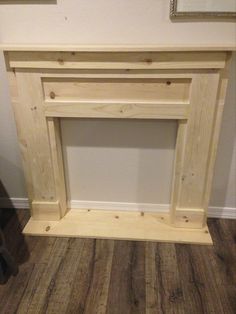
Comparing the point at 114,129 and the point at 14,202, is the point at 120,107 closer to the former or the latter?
the point at 114,129

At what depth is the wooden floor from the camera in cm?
137

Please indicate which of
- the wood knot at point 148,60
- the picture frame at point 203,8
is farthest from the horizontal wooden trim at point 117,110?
the picture frame at point 203,8

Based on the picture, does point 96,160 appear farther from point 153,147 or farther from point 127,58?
point 127,58

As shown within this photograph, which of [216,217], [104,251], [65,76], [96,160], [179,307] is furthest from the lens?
[216,217]

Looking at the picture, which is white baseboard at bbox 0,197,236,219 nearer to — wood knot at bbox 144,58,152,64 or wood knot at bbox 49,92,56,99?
wood knot at bbox 49,92,56,99

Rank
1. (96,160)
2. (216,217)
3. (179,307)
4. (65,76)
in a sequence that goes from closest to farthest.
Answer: (179,307)
(65,76)
(96,160)
(216,217)

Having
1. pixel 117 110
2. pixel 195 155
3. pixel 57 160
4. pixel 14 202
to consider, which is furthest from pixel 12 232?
pixel 195 155

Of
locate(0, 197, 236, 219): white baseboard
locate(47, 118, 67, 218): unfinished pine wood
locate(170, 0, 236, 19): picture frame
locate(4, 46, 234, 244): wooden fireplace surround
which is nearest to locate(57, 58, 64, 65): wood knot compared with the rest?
locate(4, 46, 234, 244): wooden fireplace surround

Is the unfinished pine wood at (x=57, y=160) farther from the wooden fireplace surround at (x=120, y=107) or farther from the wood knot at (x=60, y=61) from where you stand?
the wood knot at (x=60, y=61)

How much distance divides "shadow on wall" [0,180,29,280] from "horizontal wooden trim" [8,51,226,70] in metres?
0.96

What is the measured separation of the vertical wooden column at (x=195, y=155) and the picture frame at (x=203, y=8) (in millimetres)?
279

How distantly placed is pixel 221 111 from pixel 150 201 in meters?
0.78

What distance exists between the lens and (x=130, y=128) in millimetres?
1709

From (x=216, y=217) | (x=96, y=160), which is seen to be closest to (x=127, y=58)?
(x=96, y=160)
